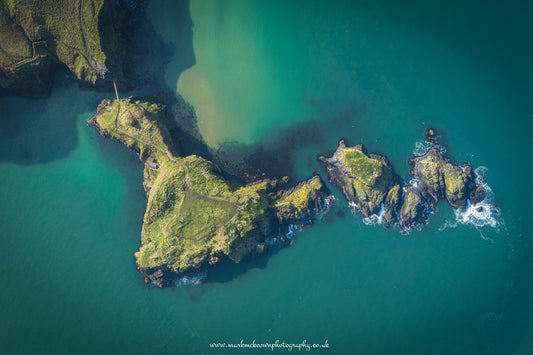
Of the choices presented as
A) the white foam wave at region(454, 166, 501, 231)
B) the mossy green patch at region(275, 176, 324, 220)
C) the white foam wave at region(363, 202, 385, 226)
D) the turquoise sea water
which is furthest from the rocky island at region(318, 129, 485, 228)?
the mossy green patch at region(275, 176, 324, 220)

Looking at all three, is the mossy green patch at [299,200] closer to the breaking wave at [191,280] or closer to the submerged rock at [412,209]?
the submerged rock at [412,209]

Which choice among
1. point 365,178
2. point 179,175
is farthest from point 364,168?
point 179,175

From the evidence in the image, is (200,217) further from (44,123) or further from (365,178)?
(44,123)

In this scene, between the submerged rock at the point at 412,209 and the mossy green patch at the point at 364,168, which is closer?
the mossy green patch at the point at 364,168

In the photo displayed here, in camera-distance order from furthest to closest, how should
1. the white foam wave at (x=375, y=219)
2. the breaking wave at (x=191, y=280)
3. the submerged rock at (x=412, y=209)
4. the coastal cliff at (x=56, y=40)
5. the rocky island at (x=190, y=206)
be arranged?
the white foam wave at (x=375, y=219) < the breaking wave at (x=191, y=280) < the submerged rock at (x=412, y=209) < the coastal cliff at (x=56, y=40) < the rocky island at (x=190, y=206)

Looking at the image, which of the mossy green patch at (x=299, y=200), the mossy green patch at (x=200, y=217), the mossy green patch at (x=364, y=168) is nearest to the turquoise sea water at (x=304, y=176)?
the mossy green patch at (x=299, y=200)

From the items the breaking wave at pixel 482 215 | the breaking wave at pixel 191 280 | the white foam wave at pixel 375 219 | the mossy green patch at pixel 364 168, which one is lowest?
the breaking wave at pixel 191 280
